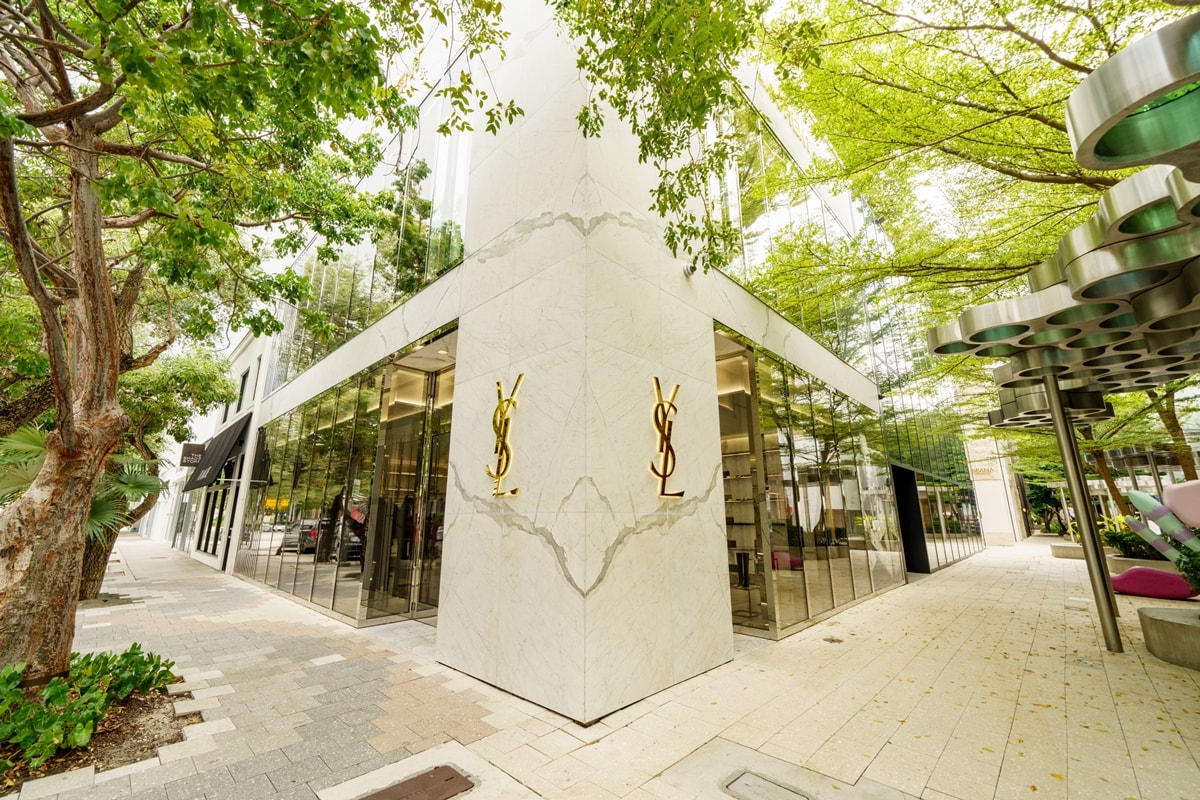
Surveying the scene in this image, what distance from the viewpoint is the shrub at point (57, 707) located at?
3.21 meters

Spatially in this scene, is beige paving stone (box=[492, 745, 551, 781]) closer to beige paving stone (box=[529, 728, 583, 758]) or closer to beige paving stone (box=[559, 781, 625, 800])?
beige paving stone (box=[529, 728, 583, 758])

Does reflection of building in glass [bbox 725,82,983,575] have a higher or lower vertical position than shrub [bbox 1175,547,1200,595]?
higher

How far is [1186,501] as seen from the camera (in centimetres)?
623

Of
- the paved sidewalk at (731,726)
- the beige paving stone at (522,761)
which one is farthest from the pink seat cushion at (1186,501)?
the beige paving stone at (522,761)

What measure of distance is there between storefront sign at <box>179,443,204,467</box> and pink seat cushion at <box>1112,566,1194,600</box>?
27.9m

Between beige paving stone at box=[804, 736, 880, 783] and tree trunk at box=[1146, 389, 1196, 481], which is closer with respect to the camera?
beige paving stone at box=[804, 736, 880, 783]

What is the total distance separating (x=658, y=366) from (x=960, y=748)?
409cm

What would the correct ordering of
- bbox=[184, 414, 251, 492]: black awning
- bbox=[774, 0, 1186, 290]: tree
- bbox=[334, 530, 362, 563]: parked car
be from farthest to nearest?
bbox=[184, 414, 251, 492]: black awning, bbox=[334, 530, 362, 563]: parked car, bbox=[774, 0, 1186, 290]: tree

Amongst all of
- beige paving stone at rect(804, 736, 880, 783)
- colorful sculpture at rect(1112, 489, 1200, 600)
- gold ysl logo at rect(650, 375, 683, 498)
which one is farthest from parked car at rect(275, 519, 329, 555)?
colorful sculpture at rect(1112, 489, 1200, 600)

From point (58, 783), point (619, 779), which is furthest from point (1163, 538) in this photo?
point (58, 783)

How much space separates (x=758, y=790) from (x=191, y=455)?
22.5 meters

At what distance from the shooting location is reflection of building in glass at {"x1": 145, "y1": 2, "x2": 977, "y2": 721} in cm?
453

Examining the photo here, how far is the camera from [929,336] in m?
5.86

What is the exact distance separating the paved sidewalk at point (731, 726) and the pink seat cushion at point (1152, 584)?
4.04m
